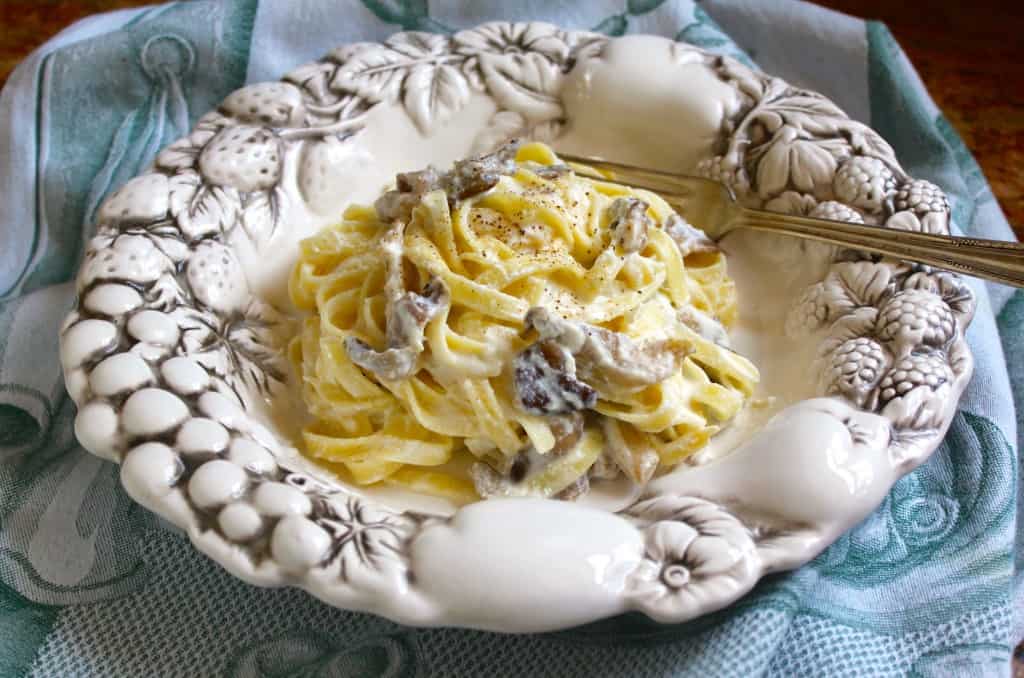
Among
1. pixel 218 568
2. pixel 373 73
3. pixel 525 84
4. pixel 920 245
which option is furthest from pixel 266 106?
pixel 920 245

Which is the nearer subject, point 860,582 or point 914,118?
point 860,582

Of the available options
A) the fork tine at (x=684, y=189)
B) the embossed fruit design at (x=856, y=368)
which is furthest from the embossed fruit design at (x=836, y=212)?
the embossed fruit design at (x=856, y=368)

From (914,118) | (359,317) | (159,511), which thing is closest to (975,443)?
(914,118)

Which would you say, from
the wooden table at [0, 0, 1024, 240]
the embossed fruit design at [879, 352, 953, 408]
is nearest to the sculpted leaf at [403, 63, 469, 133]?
the embossed fruit design at [879, 352, 953, 408]

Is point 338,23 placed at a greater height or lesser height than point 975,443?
greater

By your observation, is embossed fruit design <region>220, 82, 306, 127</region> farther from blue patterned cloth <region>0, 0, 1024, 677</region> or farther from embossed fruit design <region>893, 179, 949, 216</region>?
embossed fruit design <region>893, 179, 949, 216</region>

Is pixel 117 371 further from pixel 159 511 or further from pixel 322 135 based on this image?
pixel 322 135

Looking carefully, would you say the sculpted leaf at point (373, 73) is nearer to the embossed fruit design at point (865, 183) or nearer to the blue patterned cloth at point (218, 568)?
the blue patterned cloth at point (218, 568)
